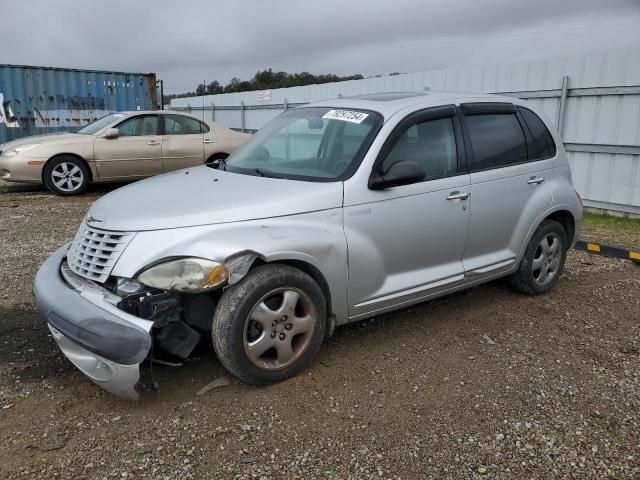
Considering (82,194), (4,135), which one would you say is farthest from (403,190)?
(4,135)

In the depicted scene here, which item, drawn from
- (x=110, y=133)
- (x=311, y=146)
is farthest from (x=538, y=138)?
(x=110, y=133)

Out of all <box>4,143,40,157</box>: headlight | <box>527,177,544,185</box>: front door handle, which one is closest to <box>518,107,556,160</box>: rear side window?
<box>527,177,544,185</box>: front door handle

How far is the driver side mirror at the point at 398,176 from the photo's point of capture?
11.6ft

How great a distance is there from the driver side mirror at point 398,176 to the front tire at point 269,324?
800mm

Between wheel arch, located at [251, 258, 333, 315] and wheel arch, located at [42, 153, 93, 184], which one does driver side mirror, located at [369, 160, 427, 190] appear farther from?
wheel arch, located at [42, 153, 93, 184]

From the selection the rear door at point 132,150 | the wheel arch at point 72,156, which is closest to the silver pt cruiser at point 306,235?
the rear door at point 132,150

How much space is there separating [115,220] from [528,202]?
10.4 feet

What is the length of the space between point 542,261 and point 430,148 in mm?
1633

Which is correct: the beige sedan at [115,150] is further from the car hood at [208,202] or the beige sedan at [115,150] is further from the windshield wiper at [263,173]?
the windshield wiper at [263,173]

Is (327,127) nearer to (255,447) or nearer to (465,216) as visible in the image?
(465,216)

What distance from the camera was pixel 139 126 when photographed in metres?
10.3

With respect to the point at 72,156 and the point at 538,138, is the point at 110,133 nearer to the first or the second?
the point at 72,156

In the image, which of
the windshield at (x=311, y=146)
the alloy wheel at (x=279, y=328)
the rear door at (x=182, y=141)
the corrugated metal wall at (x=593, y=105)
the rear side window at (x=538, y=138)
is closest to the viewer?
the alloy wheel at (x=279, y=328)

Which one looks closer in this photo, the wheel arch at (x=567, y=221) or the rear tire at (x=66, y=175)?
the wheel arch at (x=567, y=221)
